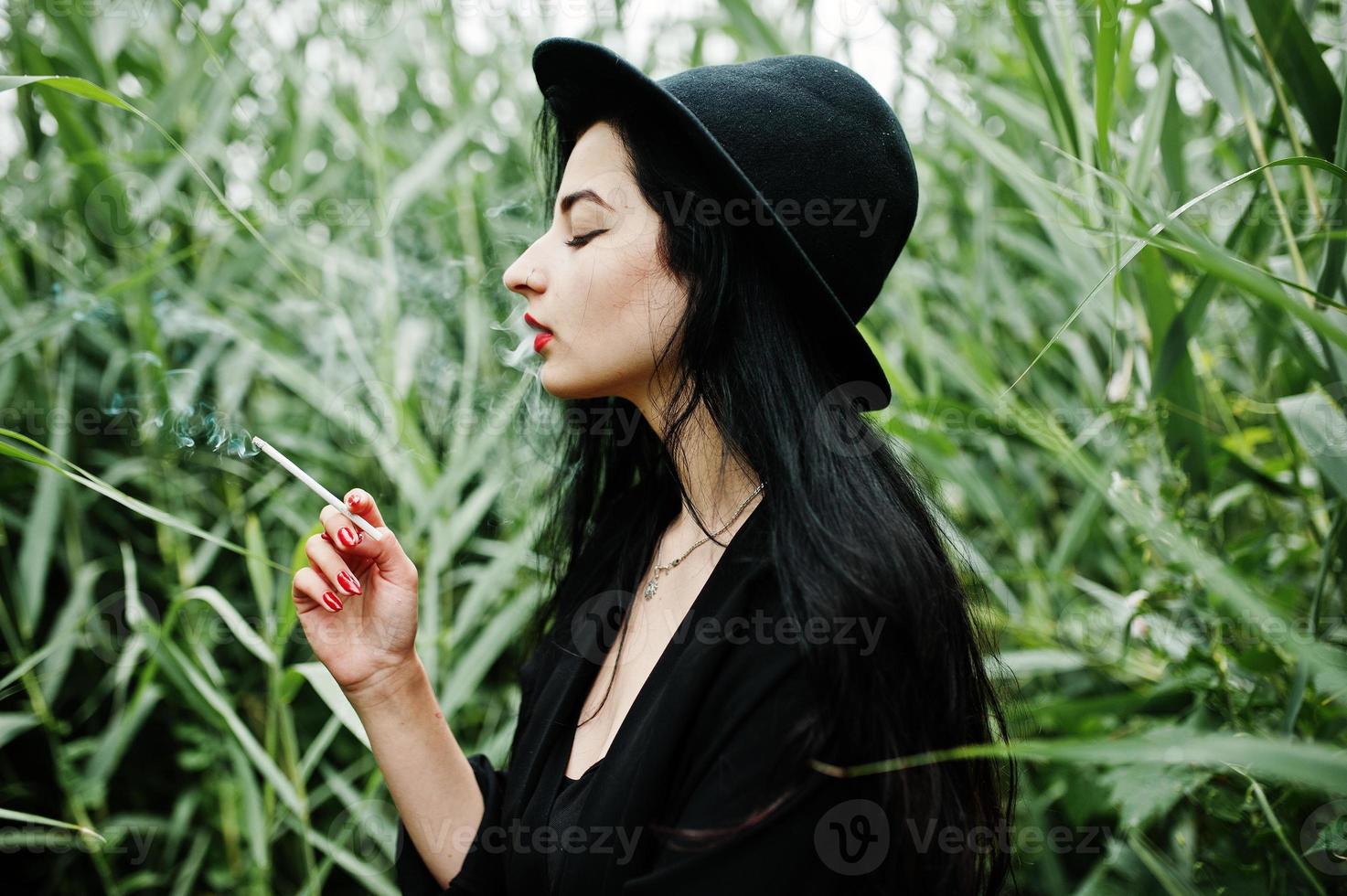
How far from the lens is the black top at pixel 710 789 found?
2.26ft

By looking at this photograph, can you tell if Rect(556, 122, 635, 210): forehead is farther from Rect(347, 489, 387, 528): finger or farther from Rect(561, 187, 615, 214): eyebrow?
Rect(347, 489, 387, 528): finger

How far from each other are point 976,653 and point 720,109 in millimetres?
497

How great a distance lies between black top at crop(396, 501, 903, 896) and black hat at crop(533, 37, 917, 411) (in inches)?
8.5

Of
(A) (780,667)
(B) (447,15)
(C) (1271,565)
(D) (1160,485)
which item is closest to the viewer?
(A) (780,667)

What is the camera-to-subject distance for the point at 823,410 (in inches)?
32.4

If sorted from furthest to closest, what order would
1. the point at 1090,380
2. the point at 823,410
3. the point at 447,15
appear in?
the point at 447,15 < the point at 1090,380 < the point at 823,410

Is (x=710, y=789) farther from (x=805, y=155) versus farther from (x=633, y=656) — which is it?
(x=805, y=155)

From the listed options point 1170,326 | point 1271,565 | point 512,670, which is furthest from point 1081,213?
point 512,670

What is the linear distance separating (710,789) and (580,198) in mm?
488

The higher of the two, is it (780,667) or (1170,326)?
(1170,326)

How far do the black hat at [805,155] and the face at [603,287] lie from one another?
0.23ft

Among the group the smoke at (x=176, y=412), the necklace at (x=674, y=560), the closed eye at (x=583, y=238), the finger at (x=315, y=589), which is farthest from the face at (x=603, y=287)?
the smoke at (x=176, y=412)

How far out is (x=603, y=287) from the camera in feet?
2.66

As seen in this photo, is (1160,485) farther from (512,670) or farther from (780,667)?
(512,670)
